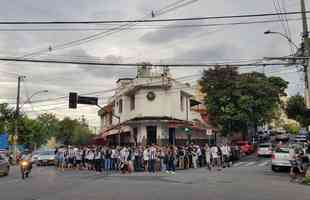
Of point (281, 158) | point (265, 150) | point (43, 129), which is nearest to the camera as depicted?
point (281, 158)

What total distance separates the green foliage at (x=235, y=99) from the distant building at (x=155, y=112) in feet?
7.68

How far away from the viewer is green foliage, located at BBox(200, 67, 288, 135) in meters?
42.5

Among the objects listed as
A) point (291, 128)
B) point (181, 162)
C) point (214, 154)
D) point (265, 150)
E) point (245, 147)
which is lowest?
point (181, 162)

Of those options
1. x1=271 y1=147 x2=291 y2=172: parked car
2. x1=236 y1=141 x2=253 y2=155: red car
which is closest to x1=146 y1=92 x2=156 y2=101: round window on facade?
x1=236 y1=141 x2=253 y2=155: red car

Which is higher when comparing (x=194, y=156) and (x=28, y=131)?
(x=28, y=131)

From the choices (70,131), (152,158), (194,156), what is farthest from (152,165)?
(70,131)

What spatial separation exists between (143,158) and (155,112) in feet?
45.8

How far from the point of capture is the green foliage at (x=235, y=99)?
4254cm

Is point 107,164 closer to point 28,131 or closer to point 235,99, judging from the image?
point 235,99

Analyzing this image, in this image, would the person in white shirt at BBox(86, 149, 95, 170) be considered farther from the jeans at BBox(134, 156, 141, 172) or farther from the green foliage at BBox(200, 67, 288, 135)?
the green foliage at BBox(200, 67, 288, 135)

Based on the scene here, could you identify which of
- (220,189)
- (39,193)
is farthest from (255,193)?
(39,193)

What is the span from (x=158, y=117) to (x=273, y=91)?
14908 millimetres

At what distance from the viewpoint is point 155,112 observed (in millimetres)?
39625

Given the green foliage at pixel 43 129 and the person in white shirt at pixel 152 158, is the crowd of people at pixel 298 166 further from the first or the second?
the green foliage at pixel 43 129
